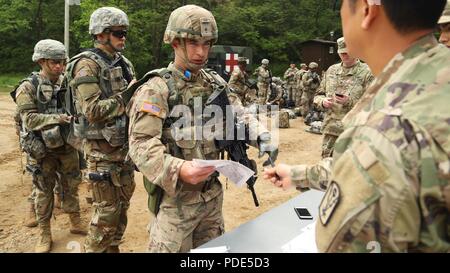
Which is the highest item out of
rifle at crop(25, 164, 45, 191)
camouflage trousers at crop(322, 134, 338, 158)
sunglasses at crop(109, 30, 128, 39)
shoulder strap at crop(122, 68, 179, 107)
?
sunglasses at crop(109, 30, 128, 39)

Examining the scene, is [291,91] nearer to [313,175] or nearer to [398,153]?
[313,175]

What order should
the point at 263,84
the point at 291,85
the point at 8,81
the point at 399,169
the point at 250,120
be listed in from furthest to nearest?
the point at 8,81 → the point at 291,85 → the point at 263,84 → the point at 250,120 → the point at 399,169

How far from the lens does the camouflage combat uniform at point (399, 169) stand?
88 centimetres

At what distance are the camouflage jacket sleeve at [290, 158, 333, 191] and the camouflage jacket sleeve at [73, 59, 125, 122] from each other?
2143mm

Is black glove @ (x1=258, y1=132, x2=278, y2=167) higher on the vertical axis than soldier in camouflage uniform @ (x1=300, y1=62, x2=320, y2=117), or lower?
higher

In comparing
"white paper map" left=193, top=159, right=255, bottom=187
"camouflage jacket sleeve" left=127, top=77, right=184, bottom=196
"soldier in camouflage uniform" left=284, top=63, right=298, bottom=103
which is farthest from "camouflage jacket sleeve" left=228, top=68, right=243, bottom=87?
"white paper map" left=193, top=159, right=255, bottom=187

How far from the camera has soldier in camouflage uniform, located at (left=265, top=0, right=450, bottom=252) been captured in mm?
886

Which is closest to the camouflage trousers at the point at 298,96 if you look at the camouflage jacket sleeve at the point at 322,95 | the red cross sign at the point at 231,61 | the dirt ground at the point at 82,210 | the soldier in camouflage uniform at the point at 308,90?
the soldier in camouflage uniform at the point at 308,90

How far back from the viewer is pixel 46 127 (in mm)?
4086

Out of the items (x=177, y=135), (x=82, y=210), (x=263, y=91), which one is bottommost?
(x=82, y=210)

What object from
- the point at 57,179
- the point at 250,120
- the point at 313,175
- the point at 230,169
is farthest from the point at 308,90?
the point at 313,175

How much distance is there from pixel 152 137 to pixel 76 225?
276 centimetres

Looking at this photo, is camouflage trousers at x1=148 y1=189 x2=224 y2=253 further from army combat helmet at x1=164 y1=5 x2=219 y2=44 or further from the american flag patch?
army combat helmet at x1=164 y1=5 x2=219 y2=44
